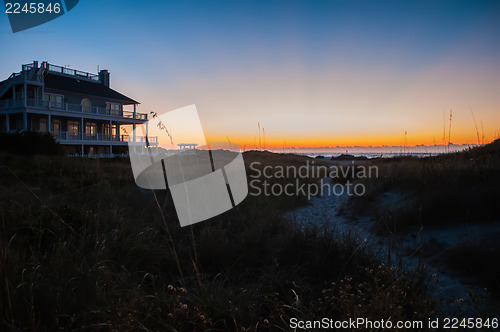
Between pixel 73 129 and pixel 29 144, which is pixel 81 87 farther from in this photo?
pixel 29 144

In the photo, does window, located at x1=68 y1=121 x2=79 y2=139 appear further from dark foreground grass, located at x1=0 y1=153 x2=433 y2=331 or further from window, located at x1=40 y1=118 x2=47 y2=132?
dark foreground grass, located at x1=0 y1=153 x2=433 y2=331

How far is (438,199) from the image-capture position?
4.60 meters

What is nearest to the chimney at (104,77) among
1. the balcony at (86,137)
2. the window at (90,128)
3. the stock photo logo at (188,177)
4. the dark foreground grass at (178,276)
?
the window at (90,128)

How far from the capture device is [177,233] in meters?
4.41

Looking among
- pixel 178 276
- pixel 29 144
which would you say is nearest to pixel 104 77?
pixel 29 144

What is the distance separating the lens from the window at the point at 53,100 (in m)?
26.4

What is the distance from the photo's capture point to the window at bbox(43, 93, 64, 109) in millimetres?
26422

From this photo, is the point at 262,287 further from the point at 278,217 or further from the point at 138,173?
the point at 138,173

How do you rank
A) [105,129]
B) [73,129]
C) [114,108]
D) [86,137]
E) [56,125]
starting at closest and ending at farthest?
1. [56,125]
2. [86,137]
3. [73,129]
4. [105,129]
5. [114,108]

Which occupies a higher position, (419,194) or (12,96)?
(12,96)

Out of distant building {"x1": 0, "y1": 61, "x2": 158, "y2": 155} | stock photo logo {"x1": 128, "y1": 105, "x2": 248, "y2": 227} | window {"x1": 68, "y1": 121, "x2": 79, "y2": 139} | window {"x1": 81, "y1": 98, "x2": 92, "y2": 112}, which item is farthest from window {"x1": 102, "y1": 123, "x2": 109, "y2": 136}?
stock photo logo {"x1": 128, "y1": 105, "x2": 248, "y2": 227}

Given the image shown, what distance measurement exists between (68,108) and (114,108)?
6522 millimetres

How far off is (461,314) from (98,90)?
3760 centimetres

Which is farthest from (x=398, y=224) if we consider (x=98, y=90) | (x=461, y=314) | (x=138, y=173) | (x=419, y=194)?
(x=98, y=90)
